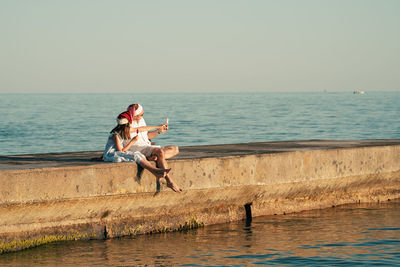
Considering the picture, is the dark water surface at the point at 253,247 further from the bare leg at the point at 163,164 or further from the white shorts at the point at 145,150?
the white shorts at the point at 145,150

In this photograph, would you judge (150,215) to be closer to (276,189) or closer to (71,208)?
(71,208)

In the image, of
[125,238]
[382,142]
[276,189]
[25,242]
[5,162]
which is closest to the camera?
[25,242]

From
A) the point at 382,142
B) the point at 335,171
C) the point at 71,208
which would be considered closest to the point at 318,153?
the point at 335,171

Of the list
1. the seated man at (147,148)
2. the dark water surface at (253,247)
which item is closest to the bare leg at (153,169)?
the seated man at (147,148)

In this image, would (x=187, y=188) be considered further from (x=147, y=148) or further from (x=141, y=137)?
(x=141, y=137)

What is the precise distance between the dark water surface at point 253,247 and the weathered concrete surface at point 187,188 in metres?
0.24

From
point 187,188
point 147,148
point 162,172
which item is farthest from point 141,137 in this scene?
point 187,188

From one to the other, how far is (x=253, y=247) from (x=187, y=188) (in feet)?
4.12

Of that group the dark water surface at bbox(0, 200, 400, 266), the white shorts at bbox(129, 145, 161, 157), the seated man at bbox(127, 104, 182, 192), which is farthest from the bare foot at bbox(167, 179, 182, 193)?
the dark water surface at bbox(0, 200, 400, 266)

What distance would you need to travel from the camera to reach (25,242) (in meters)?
8.22

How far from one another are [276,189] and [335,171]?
115cm

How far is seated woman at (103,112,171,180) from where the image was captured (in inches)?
348

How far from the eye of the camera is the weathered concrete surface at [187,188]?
323 inches

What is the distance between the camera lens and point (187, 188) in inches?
365
